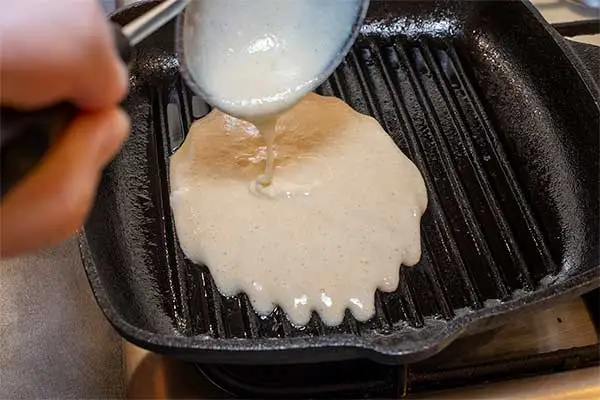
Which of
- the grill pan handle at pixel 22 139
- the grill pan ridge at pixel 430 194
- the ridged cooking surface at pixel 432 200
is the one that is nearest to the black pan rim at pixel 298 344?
the grill pan ridge at pixel 430 194

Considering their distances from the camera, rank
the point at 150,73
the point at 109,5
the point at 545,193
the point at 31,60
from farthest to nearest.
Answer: the point at 109,5 → the point at 150,73 → the point at 545,193 → the point at 31,60

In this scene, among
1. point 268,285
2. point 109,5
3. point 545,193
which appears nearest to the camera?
point 268,285

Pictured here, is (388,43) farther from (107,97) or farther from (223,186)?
(107,97)

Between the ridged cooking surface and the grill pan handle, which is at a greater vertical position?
the grill pan handle

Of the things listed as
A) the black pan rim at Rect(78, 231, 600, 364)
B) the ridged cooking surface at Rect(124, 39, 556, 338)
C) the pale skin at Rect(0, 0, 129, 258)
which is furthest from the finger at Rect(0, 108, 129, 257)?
the ridged cooking surface at Rect(124, 39, 556, 338)

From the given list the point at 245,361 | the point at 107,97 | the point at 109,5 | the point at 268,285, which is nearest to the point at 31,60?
the point at 107,97

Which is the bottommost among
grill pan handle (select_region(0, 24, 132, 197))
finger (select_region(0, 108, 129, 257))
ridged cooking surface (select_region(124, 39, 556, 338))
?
ridged cooking surface (select_region(124, 39, 556, 338))

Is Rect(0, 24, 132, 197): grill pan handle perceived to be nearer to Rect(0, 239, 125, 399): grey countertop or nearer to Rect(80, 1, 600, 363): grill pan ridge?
Rect(80, 1, 600, 363): grill pan ridge
